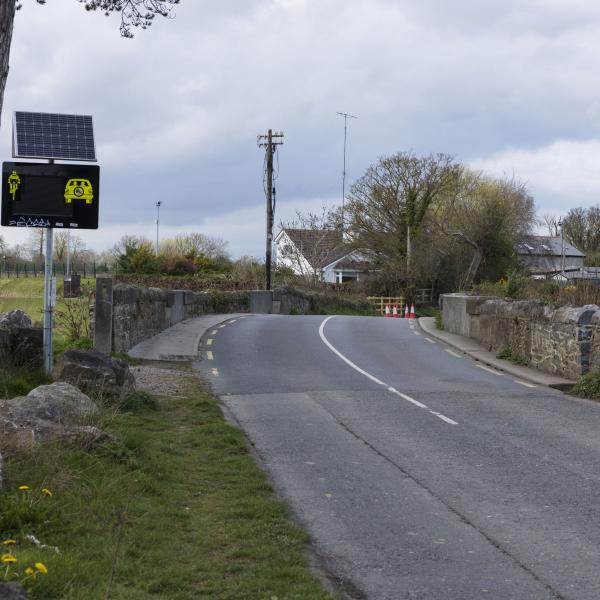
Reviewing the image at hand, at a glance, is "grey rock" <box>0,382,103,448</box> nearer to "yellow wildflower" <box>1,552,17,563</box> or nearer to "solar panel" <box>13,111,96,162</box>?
"yellow wildflower" <box>1,552,17,563</box>

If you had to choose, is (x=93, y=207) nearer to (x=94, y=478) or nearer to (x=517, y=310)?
(x=94, y=478)

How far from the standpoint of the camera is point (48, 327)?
1261 cm

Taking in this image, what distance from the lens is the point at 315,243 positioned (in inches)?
2749

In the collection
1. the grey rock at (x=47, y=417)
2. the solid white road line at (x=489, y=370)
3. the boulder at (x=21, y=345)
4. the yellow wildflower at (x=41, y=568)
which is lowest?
the solid white road line at (x=489, y=370)

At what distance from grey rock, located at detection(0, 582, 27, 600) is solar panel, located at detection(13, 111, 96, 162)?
10.00m

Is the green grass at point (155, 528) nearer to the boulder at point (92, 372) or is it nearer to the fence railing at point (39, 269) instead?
the boulder at point (92, 372)

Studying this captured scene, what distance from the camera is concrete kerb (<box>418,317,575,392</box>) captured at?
674 inches

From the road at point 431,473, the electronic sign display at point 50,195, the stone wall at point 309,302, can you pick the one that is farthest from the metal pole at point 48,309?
the stone wall at point 309,302

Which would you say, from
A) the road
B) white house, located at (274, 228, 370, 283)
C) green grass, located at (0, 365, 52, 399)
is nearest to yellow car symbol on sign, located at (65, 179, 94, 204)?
green grass, located at (0, 365, 52, 399)

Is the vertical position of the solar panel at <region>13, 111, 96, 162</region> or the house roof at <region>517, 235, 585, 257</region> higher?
the house roof at <region>517, 235, 585, 257</region>

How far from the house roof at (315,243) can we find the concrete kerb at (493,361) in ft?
120

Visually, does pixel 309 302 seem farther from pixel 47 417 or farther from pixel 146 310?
pixel 47 417

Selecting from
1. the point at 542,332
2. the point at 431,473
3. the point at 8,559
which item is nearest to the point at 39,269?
the point at 542,332

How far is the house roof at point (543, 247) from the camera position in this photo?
7150 centimetres
